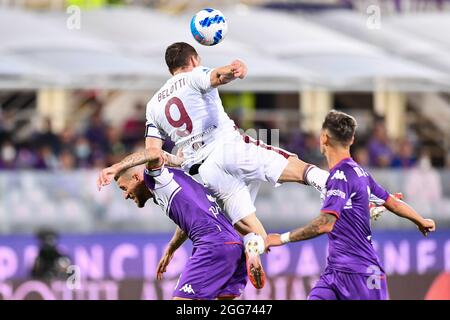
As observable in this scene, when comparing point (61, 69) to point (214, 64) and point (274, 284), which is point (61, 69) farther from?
point (274, 284)

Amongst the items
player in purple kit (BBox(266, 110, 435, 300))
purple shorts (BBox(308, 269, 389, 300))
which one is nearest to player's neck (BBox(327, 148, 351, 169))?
player in purple kit (BBox(266, 110, 435, 300))

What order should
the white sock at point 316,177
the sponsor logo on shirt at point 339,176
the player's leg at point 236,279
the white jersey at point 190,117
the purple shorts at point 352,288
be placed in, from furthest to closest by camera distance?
the white jersey at point 190,117 → the white sock at point 316,177 → the player's leg at point 236,279 → the purple shorts at point 352,288 → the sponsor logo on shirt at point 339,176

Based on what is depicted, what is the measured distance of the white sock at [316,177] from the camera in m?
14.0

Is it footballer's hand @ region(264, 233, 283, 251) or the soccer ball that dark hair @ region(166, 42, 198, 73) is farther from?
footballer's hand @ region(264, 233, 283, 251)

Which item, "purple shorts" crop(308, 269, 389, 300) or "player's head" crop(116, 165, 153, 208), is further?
"player's head" crop(116, 165, 153, 208)

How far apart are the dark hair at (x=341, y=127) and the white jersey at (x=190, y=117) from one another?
189cm

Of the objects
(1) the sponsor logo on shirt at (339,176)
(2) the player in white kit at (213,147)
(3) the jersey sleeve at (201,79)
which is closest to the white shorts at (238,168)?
(2) the player in white kit at (213,147)

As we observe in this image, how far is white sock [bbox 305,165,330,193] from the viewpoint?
13953mm

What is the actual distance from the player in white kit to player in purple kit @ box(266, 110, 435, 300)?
1477 mm

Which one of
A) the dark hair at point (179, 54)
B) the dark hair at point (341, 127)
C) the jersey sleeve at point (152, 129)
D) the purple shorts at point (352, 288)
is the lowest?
the purple shorts at point (352, 288)

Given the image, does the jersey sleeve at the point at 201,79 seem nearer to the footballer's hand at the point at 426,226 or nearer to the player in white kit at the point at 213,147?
the player in white kit at the point at 213,147

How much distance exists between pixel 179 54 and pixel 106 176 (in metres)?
1.84

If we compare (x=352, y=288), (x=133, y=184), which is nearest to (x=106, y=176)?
(x=133, y=184)

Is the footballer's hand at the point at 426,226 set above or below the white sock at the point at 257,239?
above
